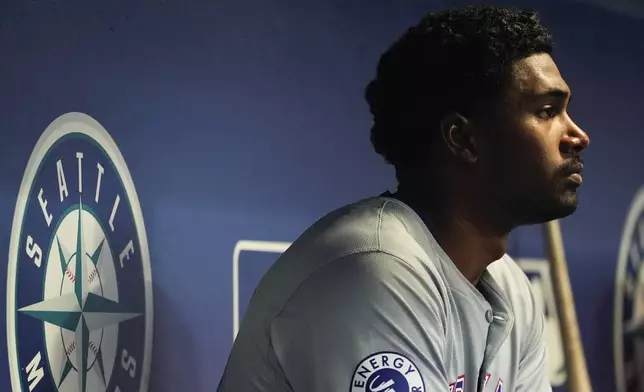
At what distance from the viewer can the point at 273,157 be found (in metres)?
1.59

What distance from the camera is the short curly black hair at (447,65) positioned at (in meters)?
1.22

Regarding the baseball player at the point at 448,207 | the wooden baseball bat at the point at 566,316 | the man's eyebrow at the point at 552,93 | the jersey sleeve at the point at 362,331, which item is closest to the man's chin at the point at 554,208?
the baseball player at the point at 448,207

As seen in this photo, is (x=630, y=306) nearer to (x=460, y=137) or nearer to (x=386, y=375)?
(x=460, y=137)

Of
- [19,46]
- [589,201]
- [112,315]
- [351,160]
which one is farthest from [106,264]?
[589,201]

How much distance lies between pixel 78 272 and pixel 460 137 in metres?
0.53

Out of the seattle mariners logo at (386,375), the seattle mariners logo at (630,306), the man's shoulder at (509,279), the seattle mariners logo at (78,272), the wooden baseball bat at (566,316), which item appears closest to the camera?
the seattle mariners logo at (386,375)

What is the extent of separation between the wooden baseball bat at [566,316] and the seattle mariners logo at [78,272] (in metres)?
0.99

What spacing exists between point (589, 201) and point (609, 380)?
0.42 meters

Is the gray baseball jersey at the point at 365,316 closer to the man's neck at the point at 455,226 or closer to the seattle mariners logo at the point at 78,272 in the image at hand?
the man's neck at the point at 455,226

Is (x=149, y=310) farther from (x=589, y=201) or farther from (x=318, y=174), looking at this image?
(x=589, y=201)

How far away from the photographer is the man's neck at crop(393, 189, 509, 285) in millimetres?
1229

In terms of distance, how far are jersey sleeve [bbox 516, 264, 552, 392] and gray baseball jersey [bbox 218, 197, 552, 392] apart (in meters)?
0.24

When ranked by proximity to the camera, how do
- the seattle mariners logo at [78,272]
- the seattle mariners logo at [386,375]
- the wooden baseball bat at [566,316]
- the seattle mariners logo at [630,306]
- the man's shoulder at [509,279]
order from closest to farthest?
Answer: the seattle mariners logo at [386,375], the seattle mariners logo at [78,272], the man's shoulder at [509,279], the wooden baseball bat at [566,316], the seattle mariners logo at [630,306]

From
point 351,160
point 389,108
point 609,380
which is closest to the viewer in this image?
point 389,108
